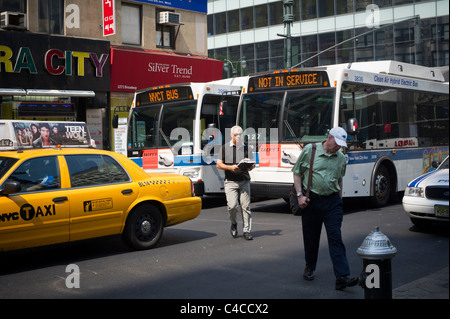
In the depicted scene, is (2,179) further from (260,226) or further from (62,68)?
(62,68)

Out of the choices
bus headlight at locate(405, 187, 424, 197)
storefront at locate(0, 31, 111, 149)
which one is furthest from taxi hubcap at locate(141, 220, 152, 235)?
storefront at locate(0, 31, 111, 149)

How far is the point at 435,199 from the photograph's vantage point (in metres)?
9.02

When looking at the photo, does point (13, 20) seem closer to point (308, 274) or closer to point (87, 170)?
point (87, 170)

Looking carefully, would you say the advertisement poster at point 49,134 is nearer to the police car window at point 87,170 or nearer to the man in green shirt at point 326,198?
the police car window at point 87,170

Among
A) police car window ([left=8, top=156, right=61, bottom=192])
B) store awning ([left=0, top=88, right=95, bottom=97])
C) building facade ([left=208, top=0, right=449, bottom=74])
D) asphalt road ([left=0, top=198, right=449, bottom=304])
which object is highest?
building facade ([left=208, top=0, right=449, bottom=74])

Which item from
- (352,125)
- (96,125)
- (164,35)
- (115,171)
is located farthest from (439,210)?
(164,35)

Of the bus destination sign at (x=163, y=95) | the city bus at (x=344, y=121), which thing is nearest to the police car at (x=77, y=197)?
the city bus at (x=344, y=121)

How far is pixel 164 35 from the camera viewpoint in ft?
76.4

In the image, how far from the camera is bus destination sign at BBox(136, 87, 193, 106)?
13.6m

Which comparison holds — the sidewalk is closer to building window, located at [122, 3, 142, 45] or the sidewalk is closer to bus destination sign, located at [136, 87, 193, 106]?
bus destination sign, located at [136, 87, 193, 106]

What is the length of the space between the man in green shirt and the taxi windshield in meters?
3.58
